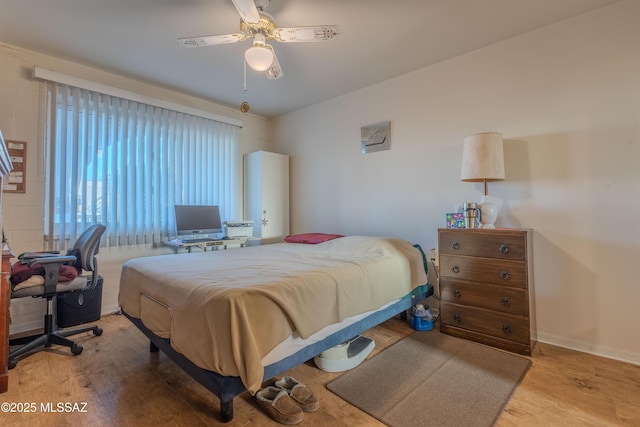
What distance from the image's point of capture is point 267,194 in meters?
4.20

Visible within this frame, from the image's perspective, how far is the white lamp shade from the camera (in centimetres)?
235

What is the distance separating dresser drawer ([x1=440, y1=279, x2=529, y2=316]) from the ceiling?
2.14 m

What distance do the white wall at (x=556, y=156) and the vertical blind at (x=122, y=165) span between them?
2.54m

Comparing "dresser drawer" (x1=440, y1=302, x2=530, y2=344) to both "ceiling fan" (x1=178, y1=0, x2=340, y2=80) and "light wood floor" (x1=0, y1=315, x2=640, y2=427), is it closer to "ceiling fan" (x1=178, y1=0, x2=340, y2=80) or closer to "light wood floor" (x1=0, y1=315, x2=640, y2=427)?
"light wood floor" (x1=0, y1=315, x2=640, y2=427)

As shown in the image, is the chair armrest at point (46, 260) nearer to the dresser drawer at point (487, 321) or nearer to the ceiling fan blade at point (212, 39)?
the ceiling fan blade at point (212, 39)

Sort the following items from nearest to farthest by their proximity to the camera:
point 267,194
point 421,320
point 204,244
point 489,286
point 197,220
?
point 489,286 → point 421,320 → point 204,244 → point 197,220 → point 267,194

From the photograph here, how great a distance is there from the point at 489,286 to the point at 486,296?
0.09 m

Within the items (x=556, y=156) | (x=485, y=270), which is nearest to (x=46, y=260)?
(x=485, y=270)

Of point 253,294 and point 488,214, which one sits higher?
point 488,214

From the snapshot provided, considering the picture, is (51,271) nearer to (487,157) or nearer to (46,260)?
(46,260)

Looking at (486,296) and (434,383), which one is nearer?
(434,383)

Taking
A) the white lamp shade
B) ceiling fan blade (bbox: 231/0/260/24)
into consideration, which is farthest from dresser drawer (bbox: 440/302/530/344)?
ceiling fan blade (bbox: 231/0/260/24)

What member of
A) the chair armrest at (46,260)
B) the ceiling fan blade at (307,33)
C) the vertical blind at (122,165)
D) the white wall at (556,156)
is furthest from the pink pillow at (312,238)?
the chair armrest at (46,260)

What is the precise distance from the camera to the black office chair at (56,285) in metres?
2.09
